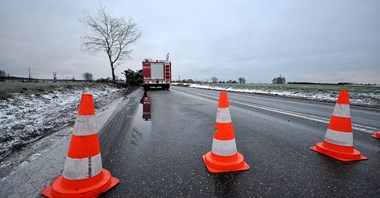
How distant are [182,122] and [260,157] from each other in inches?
102

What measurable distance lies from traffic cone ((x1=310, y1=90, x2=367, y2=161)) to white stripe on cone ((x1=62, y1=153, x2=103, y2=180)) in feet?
10.8

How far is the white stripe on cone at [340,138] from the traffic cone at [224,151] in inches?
61.2

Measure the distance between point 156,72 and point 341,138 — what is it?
2029 centimetres

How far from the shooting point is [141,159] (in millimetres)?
2578

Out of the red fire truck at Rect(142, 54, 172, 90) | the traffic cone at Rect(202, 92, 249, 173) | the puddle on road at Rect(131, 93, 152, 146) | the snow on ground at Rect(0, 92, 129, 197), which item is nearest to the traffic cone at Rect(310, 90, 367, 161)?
the traffic cone at Rect(202, 92, 249, 173)

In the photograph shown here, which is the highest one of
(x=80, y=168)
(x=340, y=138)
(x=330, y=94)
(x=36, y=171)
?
(x=330, y=94)

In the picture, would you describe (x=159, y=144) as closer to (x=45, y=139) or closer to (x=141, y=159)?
(x=141, y=159)

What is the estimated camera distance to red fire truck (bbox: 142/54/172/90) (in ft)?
69.3

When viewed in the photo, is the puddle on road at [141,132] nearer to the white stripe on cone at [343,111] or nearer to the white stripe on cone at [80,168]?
the white stripe on cone at [80,168]

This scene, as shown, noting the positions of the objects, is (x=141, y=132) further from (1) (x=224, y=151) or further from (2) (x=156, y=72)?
(2) (x=156, y=72)

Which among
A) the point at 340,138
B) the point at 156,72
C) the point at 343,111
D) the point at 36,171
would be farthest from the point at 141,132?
the point at 156,72

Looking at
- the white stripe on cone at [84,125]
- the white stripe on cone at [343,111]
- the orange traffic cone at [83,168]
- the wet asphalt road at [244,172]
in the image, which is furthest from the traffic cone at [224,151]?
the white stripe on cone at [343,111]

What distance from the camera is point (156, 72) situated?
21.5m

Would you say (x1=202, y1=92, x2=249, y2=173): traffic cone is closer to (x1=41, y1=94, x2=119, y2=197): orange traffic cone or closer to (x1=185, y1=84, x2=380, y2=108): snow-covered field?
(x1=41, y1=94, x2=119, y2=197): orange traffic cone
